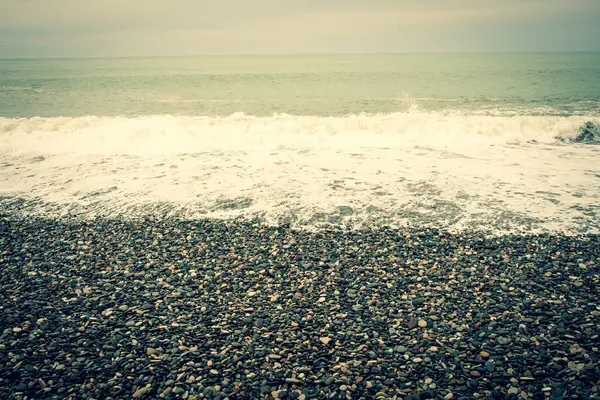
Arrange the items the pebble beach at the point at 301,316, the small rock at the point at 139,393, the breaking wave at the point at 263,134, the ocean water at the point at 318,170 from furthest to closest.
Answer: the breaking wave at the point at 263,134
the ocean water at the point at 318,170
the pebble beach at the point at 301,316
the small rock at the point at 139,393

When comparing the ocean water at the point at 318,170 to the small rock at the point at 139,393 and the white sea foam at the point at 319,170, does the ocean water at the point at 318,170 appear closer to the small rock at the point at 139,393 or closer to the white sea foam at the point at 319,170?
the white sea foam at the point at 319,170

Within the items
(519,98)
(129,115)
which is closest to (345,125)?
(129,115)

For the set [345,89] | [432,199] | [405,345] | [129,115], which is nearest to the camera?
[405,345]

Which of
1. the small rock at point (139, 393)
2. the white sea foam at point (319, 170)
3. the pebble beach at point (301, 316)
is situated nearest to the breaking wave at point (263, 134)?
the white sea foam at point (319, 170)

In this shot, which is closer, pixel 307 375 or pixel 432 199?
pixel 307 375

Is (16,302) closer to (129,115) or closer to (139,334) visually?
(139,334)

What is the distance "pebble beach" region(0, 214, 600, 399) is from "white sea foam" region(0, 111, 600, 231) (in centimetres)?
163

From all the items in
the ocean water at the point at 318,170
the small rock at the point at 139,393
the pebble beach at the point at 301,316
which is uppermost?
the ocean water at the point at 318,170

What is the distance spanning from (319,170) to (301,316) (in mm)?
8263

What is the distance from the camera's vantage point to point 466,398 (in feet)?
13.5

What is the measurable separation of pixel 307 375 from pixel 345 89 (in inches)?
1571

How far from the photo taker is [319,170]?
1329 centimetres

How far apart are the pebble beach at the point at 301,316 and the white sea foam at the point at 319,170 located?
1.63 metres

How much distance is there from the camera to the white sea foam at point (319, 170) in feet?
31.7
